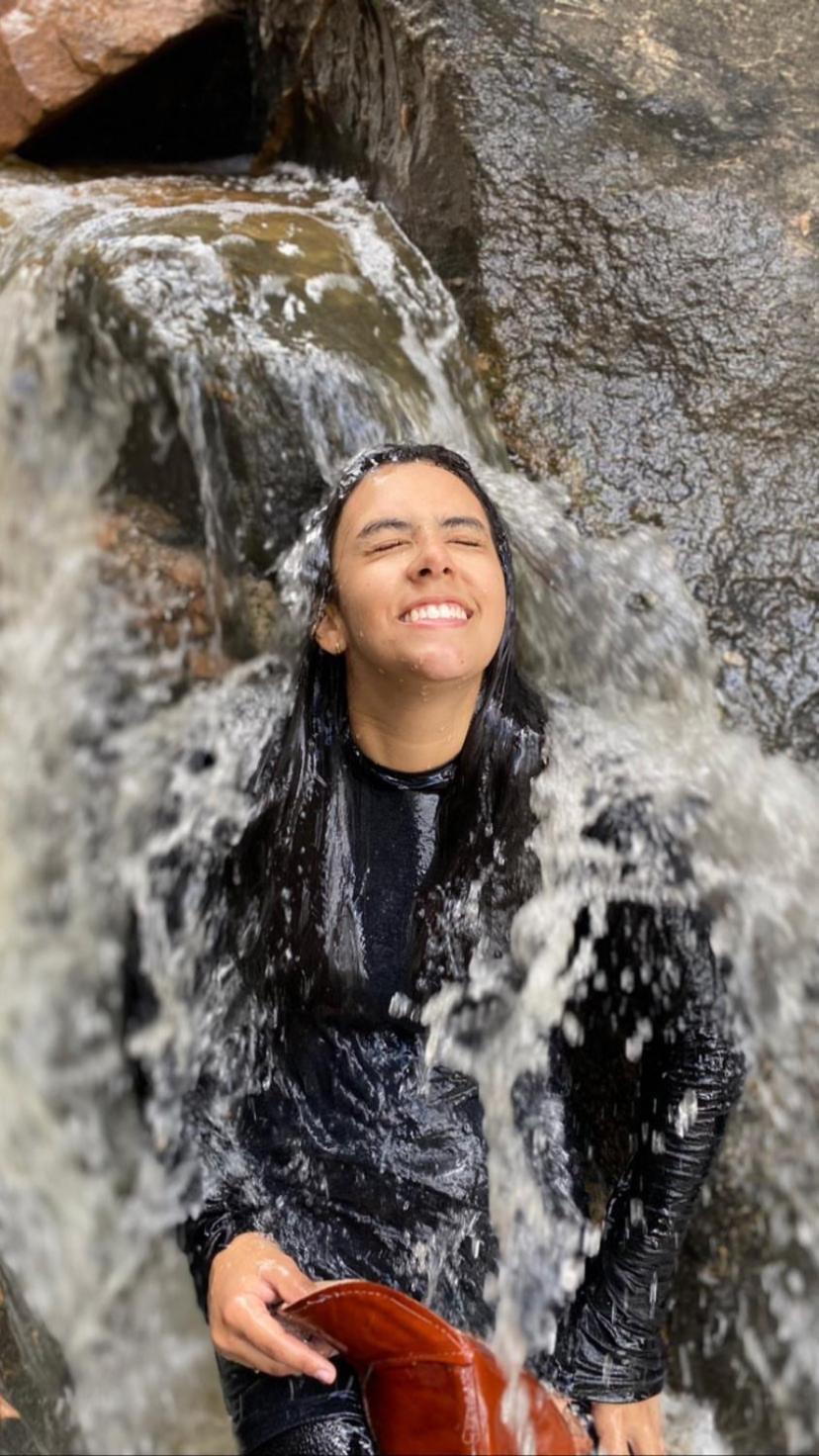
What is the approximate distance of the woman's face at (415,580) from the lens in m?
1.82

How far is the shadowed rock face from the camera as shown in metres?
2.71

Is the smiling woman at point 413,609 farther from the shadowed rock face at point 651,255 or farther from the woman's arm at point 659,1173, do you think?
the shadowed rock face at point 651,255

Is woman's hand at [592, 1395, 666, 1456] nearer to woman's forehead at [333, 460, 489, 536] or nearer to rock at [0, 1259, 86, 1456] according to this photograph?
rock at [0, 1259, 86, 1456]

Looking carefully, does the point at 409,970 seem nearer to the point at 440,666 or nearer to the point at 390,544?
the point at 440,666

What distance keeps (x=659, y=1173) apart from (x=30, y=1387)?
3.30 feet

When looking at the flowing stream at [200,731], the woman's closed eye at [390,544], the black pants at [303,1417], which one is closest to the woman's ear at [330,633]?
the woman's closed eye at [390,544]

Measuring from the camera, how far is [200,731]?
2615 mm

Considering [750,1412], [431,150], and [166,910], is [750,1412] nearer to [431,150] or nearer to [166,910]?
[166,910]

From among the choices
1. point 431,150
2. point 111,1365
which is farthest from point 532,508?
point 111,1365

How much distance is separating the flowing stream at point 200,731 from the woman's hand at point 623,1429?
0.50 m

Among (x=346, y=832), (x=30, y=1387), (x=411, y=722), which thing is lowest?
(x=30, y=1387)

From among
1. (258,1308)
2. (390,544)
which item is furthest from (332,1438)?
(390,544)

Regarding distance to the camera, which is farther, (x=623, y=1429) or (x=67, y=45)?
(x=67, y=45)

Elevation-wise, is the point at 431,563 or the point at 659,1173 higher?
the point at 431,563
